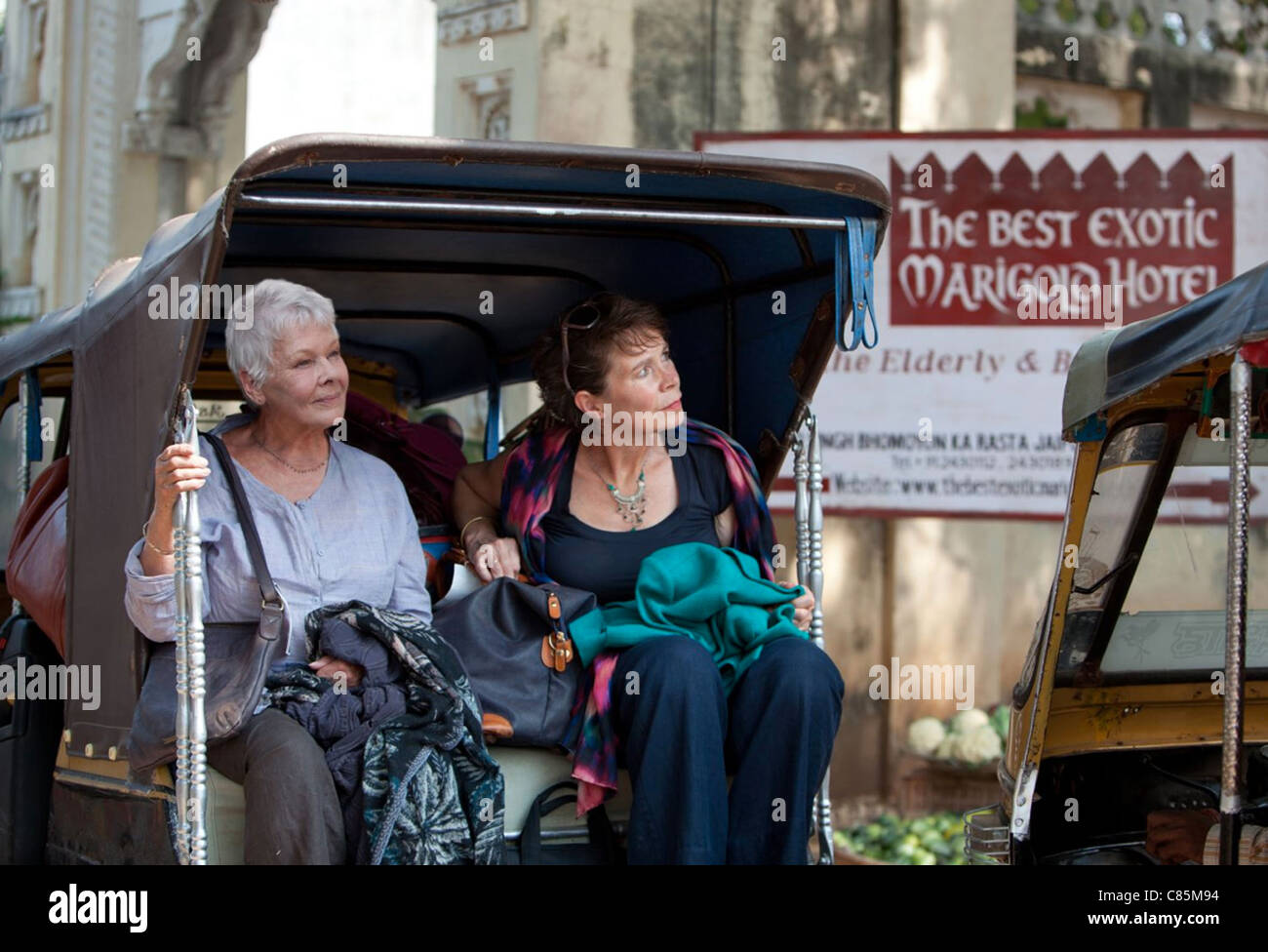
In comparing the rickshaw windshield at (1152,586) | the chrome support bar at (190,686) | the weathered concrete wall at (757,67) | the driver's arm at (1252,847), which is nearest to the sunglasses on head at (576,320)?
the chrome support bar at (190,686)

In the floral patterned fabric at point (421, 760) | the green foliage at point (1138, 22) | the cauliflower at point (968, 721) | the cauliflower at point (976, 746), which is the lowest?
the cauliflower at point (976, 746)

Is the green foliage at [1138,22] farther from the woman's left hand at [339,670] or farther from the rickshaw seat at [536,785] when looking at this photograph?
the woman's left hand at [339,670]

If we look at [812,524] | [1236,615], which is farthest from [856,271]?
[1236,615]

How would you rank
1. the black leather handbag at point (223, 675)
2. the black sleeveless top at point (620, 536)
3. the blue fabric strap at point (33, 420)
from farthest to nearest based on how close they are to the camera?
the blue fabric strap at point (33, 420)
the black sleeveless top at point (620, 536)
the black leather handbag at point (223, 675)

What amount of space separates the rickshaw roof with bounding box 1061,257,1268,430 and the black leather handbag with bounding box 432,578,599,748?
143cm

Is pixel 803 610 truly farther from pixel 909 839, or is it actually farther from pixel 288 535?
pixel 909 839

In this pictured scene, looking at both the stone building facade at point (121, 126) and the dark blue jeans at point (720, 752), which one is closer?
the dark blue jeans at point (720, 752)

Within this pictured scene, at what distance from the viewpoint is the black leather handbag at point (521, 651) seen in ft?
13.5

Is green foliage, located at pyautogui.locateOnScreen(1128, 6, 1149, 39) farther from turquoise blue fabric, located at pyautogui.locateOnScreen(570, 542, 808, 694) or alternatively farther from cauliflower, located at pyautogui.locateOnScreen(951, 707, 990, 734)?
turquoise blue fabric, located at pyautogui.locateOnScreen(570, 542, 808, 694)

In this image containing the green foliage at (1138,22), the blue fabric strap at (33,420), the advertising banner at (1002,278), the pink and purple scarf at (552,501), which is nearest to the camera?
the pink and purple scarf at (552,501)

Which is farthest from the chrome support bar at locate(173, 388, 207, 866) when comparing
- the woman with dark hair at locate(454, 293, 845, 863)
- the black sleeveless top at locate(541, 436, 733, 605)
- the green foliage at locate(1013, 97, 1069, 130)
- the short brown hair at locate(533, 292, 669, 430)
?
the green foliage at locate(1013, 97, 1069, 130)

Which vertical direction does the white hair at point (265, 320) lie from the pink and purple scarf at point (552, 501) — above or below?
above

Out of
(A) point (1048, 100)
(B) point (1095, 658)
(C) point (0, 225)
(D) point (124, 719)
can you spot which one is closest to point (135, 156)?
(C) point (0, 225)

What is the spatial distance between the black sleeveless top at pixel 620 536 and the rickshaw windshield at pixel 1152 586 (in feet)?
3.47
